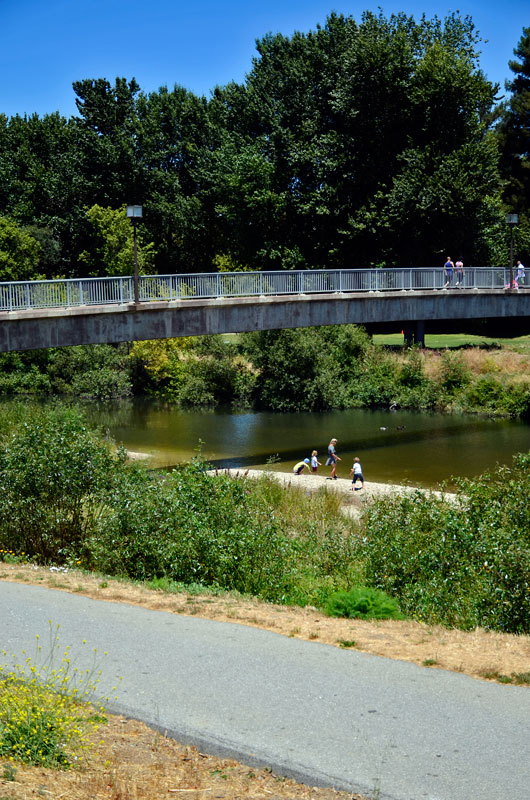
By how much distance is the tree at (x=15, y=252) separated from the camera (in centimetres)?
6119

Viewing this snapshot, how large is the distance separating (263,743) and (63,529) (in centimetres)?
1079

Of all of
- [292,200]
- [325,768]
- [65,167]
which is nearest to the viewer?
[325,768]

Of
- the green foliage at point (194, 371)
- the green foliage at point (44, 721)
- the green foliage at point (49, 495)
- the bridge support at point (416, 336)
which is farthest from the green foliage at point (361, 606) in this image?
the bridge support at point (416, 336)

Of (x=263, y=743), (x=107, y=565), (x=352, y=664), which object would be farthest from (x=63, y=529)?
(x=263, y=743)

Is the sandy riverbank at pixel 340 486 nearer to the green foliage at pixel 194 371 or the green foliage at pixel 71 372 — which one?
the green foliage at pixel 194 371

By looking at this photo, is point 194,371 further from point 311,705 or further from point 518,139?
point 311,705

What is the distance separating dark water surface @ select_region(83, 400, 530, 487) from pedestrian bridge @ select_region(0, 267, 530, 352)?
17.0ft

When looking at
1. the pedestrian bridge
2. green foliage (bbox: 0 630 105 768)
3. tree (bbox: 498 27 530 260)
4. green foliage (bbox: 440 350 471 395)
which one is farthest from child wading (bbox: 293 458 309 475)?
tree (bbox: 498 27 530 260)

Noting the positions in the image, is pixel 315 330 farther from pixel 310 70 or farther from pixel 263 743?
pixel 263 743

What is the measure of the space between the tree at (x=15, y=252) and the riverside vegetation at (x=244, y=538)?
44.8m

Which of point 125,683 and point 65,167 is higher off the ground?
point 65,167

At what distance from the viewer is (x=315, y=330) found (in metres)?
49.8

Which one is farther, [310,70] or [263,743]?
[310,70]

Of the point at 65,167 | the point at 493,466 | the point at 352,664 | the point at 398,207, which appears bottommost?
the point at 493,466
